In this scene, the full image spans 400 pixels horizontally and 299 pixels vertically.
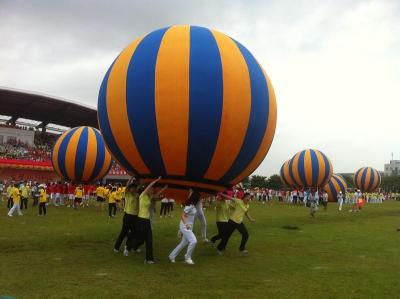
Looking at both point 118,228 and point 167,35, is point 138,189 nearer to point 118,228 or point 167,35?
point 167,35

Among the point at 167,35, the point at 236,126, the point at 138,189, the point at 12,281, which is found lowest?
the point at 12,281

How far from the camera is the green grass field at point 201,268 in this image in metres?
5.95

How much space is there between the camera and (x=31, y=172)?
128ft

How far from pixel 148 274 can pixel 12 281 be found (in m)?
2.03

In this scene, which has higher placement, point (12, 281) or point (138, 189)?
point (138, 189)

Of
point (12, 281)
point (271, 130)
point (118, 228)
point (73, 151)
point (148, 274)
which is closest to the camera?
point (12, 281)

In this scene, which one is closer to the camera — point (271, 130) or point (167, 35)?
point (167, 35)

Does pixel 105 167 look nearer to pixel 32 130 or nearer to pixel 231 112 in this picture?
pixel 231 112

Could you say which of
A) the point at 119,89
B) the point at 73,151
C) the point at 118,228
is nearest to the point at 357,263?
the point at 119,89

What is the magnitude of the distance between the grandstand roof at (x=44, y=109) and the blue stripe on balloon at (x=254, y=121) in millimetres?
38508

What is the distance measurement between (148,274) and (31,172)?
35.1 m

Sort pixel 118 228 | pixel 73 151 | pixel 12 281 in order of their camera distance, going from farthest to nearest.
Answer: pixel 73 151 → pixel 118 228 → pixel 12 281

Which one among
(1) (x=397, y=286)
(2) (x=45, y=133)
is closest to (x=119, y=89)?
(1) (x=397, y=286)

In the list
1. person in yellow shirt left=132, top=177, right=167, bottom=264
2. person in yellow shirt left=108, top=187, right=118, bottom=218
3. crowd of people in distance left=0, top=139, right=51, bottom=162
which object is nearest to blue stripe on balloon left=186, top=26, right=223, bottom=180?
person in yellow shirt left=132, top=177, right=167, bottom=264
